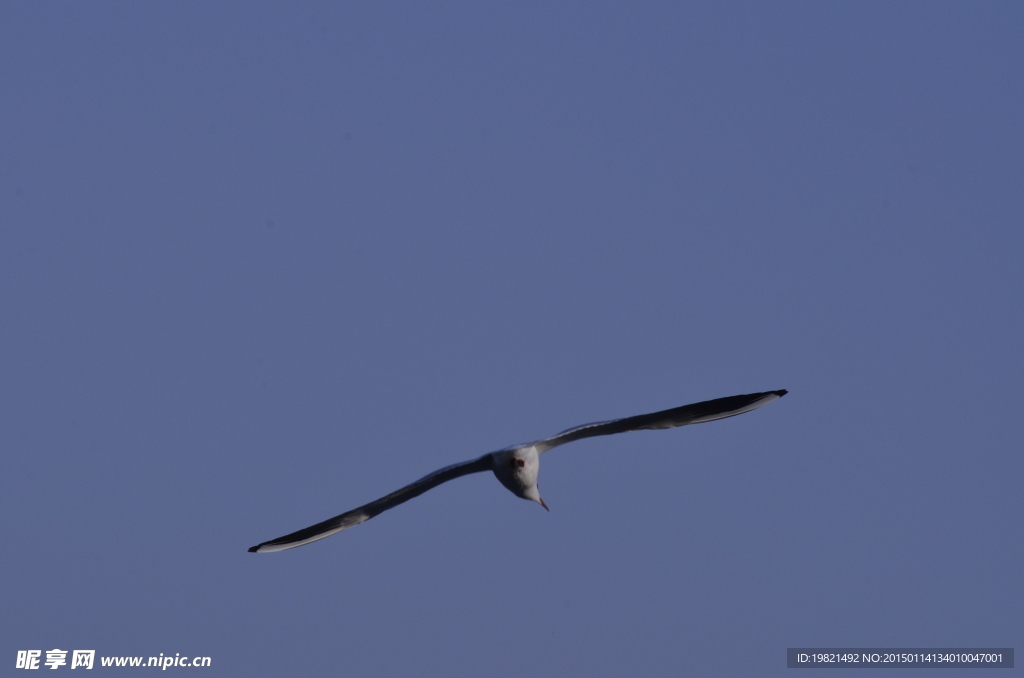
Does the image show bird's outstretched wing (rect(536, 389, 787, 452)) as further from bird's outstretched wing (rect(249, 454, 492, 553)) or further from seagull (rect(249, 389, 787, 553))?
bird's outstretched wing (rect(249, 454, 492, 553))

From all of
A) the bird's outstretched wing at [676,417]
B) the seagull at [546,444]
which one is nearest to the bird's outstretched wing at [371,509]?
the seagull at [546,444]

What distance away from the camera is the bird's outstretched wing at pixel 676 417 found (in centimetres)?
2756

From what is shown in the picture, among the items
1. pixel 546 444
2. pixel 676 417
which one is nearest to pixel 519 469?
pixel 546 444

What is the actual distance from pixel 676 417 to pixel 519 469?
3714 millimetres

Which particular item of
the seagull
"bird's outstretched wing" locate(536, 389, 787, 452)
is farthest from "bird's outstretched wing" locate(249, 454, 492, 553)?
"bird's outstretched wing" locate(536, 389, 787, 452)

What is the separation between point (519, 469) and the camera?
27938 millimetres

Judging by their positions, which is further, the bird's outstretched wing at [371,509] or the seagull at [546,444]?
the bird's outstretched wing at [371,509]

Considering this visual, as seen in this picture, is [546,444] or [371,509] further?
[371,509]

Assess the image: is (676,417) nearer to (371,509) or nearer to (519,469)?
(519,469)

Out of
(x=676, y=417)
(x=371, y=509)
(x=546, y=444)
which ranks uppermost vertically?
(x=676, y=417)

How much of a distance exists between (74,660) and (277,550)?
16054 millimetres

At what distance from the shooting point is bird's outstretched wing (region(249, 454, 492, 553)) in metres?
28.7

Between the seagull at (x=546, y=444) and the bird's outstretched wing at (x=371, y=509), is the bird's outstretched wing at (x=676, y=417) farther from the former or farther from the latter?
the bird's outstretched wing at (x=371, y=509)

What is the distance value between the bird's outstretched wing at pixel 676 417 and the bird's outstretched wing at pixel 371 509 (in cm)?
179
